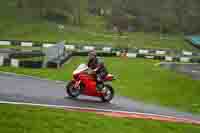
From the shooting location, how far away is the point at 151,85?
2289 cm

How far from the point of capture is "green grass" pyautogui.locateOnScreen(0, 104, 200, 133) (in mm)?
10125

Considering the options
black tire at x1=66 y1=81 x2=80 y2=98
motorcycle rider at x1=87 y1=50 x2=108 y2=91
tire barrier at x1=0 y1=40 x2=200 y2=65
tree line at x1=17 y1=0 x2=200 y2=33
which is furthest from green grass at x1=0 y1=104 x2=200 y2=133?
tree line at x1=17 y1=0 x2=200 y2=33

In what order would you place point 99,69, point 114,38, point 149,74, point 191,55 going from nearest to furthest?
point 99,69 → point 149,74 → point 191,55 → point 114,38

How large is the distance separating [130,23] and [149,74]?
124 feet

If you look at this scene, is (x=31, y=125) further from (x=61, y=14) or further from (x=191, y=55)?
(x=61, y=14)

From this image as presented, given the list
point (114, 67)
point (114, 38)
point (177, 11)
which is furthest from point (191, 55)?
point (177, 11)

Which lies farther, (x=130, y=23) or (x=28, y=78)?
(x=130, y=23)

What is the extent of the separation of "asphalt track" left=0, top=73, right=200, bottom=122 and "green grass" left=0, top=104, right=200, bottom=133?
2388 millimetres

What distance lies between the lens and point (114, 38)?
53.8 m

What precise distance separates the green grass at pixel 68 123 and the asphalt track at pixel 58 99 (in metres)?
2.39

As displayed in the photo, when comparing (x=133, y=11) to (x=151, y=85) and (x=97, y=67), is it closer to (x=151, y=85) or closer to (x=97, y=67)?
(x=151, y=85)

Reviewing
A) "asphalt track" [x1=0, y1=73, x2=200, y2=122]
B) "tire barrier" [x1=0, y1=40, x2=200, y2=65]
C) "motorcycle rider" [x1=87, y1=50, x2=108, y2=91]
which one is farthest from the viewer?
"tire barrier" [x1=0, y1=40, x2=200, y2=65]

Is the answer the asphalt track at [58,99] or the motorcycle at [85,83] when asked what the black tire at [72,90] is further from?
the asphalt track at [58,99]

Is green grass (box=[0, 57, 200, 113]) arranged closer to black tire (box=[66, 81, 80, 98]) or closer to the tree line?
black tire (box=[66, 81, 80, 98])
